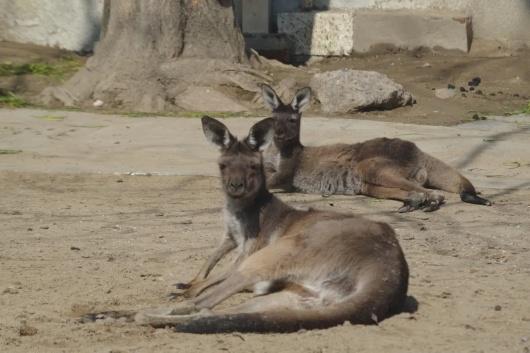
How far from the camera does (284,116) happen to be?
9.86m

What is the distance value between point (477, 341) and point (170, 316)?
1384mm

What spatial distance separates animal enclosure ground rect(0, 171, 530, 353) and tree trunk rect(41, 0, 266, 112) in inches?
155

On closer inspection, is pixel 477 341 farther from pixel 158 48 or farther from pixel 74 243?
pixel 158 48

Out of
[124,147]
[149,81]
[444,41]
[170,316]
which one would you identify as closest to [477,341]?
[170,316]

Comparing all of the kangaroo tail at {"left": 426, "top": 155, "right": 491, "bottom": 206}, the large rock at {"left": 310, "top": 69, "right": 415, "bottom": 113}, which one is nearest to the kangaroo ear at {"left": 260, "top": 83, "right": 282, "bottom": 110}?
the kangaroo tail at {"left": 426, "top": 155, "right": 491, "bottom": 206}

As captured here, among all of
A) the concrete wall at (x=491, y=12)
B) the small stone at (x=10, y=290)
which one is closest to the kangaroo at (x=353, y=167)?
the small stone at (x=10, y=290)

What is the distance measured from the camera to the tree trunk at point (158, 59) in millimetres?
13523

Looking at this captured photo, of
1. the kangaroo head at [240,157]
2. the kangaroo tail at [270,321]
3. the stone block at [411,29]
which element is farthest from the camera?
the stone block at [411,29]

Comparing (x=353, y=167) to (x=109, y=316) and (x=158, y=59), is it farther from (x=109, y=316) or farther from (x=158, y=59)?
(x=158, y=59)

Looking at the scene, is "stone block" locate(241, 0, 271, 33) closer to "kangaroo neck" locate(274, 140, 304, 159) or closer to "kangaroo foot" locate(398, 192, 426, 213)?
"kangaroo neck" locate(274, 140, 304, 159)

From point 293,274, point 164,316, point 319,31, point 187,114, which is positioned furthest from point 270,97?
point 319,31

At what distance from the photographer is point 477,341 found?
5051 mm

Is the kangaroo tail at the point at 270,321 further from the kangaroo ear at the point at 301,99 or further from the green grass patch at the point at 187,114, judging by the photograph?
the green grass patch at the point at 187,114

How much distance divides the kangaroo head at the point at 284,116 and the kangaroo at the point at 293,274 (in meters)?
3.64
